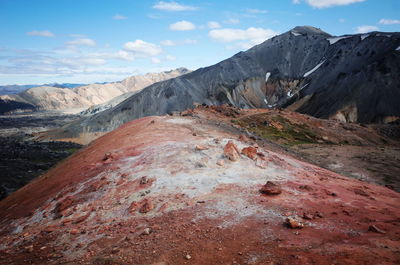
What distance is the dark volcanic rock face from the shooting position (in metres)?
81.9

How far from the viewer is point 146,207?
34.8 ft

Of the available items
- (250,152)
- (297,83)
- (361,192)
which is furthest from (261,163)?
(297,83)

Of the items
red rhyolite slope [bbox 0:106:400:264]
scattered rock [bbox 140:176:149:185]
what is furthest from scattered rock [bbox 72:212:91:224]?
scattered rock [bbox 140:176:149:185]

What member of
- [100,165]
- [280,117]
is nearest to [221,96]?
[280,117]

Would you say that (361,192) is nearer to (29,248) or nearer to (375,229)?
(375,229)

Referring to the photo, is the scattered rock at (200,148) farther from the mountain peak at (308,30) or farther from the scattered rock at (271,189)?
the mountain peak at (308,30)

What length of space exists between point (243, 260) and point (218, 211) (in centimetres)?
283

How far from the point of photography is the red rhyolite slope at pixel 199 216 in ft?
24.9

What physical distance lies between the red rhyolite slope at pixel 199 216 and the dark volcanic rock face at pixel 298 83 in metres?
75.8

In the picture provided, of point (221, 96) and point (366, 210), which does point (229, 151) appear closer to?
point (366, 210)

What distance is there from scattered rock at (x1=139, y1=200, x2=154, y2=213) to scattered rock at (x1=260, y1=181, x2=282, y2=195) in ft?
14.7

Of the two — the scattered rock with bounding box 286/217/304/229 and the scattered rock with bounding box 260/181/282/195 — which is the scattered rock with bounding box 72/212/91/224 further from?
the scattered rock with bounding box 286/217/304/229

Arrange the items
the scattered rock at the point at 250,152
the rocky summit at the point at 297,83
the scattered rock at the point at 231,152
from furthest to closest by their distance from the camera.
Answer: the rocky summit at the point at 297,83, the scattered rock at the point at 250,152, the scattered rock at the point at 231,152

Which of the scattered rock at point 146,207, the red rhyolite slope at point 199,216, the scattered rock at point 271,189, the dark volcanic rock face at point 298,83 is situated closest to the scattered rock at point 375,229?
the red rhyolite slope at point 199,216
